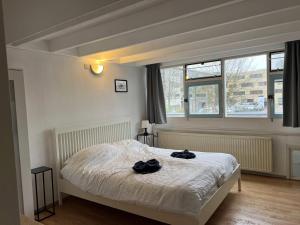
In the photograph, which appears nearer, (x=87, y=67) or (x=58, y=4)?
(x=58, y=4)

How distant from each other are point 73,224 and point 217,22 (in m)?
2.86

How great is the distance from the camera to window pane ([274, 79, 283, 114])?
12.8 ft

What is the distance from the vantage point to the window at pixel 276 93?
3.90 meters

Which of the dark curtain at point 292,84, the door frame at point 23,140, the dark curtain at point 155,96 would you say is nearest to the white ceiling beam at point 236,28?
the dark curtain at point 292,84

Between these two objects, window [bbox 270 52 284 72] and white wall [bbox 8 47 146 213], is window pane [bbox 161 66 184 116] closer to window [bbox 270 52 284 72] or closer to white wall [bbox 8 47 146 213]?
white wall [bbox 8 47 146 213]

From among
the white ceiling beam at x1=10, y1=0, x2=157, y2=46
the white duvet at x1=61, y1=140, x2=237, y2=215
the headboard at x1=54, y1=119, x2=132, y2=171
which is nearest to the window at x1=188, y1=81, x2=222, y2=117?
the white duvet at x1=61, y1=140, x2=237, y2=215

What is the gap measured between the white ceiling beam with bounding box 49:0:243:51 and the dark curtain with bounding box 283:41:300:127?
7.90 feet

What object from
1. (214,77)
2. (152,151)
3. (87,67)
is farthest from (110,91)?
(214,77)

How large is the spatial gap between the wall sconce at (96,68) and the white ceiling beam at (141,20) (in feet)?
2.78

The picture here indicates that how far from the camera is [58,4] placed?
1870mm

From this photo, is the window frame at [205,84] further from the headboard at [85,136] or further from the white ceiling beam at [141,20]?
the white ceiling beam at [141,20]

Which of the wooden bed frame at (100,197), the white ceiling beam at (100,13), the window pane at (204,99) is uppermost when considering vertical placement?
the white ceiling beam at (100,13)

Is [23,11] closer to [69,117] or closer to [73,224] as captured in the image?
[69,117]

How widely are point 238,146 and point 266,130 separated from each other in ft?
1.83
